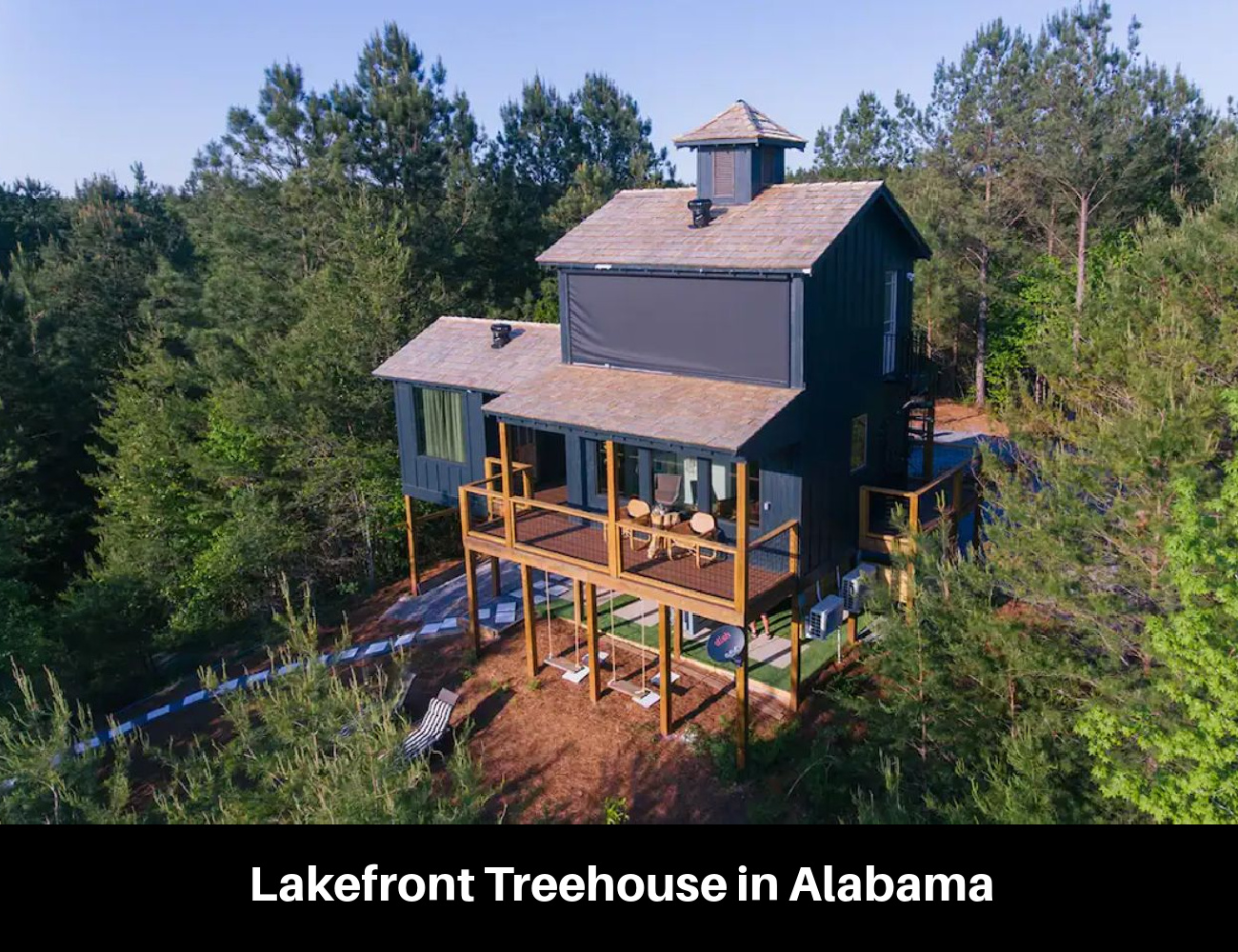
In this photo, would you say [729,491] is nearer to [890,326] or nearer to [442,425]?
[890,326]

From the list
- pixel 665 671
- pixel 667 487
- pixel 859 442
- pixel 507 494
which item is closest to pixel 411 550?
pixel 507 494

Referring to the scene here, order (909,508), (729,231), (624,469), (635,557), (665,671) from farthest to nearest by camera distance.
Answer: (624,469), (729,231), (635,557), (909,508), (665,671)

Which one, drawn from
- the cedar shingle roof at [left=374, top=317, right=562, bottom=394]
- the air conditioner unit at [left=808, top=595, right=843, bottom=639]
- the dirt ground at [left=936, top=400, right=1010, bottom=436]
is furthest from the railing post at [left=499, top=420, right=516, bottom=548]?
the dirt ground at [left=936, top=400, right=1010, bottom=436]

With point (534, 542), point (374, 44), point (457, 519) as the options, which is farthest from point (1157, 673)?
point (374, 44)

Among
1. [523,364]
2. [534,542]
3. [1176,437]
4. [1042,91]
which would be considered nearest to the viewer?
[1176,437]

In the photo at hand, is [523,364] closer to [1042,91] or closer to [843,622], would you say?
[843,622]

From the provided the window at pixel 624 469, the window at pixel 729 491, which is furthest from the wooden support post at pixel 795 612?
the window at pixel 624 469
